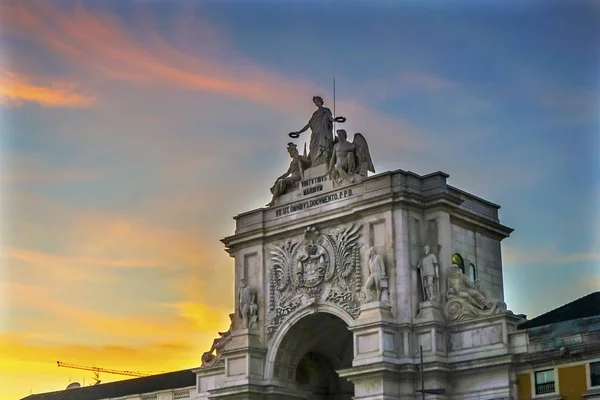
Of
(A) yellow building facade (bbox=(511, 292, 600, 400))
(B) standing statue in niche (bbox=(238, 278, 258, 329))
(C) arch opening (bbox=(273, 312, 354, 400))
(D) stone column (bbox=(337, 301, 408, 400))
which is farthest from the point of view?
(B) standing statue in niche (bbox=(238, 278, 258, 329))

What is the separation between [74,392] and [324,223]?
1250 inches

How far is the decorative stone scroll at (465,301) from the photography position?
50.1 meters

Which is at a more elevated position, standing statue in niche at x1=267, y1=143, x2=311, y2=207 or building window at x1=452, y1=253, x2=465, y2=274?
standing statue in niche at x1=267, y1=143, x2=311, y2=207

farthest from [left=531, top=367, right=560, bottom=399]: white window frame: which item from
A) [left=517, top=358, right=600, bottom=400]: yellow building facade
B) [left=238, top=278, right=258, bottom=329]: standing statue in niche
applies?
[left=238, top=278, right=258, bottom=329]: standing statue in niche

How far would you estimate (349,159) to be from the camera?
5544 centimetres

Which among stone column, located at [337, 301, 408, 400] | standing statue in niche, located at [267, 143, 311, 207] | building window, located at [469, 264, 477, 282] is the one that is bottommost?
stone column, located at [337, 301, 408, 400]

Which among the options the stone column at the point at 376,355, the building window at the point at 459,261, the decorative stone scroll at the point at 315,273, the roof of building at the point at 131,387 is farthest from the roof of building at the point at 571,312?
the roof of building at the point at 131,387

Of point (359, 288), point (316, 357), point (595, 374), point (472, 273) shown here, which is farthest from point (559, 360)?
point (316, 357)

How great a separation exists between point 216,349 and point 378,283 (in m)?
11.1

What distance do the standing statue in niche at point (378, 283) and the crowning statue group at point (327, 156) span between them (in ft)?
14.9

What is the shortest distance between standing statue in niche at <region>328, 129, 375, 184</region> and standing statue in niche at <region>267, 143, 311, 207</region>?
2147 mm

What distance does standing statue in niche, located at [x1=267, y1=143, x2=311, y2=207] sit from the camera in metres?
57.7

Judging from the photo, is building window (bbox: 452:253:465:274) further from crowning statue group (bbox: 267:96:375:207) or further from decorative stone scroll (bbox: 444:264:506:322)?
crowning statue group (bbox: 267:96:375:207)

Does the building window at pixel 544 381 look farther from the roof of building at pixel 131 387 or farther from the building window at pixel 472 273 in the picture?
the roof of building at pixel 131 387
